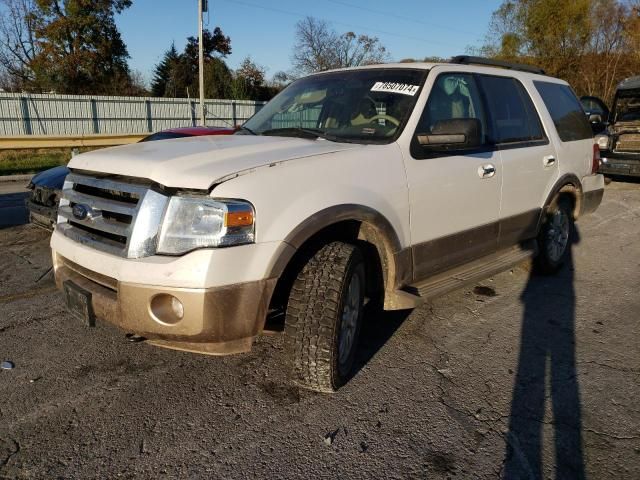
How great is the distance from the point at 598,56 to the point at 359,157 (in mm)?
27419

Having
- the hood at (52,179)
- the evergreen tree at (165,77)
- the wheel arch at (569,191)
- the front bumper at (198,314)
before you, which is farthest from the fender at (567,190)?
the evergreen tree at (165,77)

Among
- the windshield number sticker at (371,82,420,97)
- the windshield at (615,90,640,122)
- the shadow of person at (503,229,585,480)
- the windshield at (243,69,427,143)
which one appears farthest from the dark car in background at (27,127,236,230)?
the windshield at (615,90,640,122)

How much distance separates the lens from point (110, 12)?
111ft

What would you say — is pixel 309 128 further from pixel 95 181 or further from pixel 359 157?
pixel 95 181

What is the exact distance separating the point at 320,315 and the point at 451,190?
55.8 inches

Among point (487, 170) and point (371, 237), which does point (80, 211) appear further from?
point (487, 170)

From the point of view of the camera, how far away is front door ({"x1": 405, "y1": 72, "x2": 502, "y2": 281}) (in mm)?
3289

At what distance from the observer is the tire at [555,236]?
4836 mm

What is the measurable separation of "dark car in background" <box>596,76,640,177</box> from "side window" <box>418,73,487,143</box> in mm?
8504

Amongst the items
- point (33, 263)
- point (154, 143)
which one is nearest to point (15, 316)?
point (33, 263)

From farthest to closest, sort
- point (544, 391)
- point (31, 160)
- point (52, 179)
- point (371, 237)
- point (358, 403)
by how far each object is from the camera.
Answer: point (31, 160) → point (52, 179) → point (371, 237) → point (544, 391) → point (358, 403)

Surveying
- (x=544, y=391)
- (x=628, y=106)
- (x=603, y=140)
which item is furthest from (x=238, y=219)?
(x=628, y=106)

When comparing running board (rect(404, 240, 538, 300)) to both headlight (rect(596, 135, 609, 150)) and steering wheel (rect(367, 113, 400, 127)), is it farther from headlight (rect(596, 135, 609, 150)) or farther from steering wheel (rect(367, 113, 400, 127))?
headlight (rect(596, 135, 609, 150))

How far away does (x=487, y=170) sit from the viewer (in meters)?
3.77
